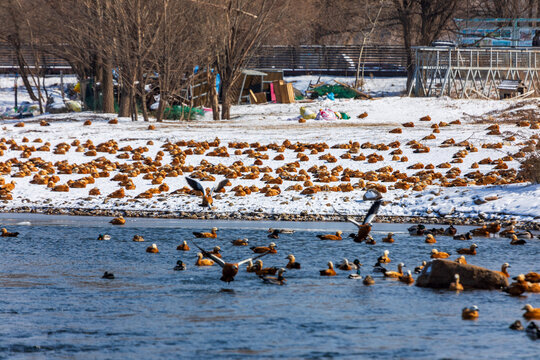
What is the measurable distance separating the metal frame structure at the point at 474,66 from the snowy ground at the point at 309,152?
336 centimetres

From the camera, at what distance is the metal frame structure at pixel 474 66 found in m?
35.9

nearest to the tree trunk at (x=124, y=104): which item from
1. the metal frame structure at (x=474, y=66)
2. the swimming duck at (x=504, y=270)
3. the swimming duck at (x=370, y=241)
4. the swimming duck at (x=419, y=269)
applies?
the metal frame structure at (x=474, y=66)

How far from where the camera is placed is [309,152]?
23.1 metres

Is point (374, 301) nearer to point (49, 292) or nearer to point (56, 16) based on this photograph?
point (49, 292)

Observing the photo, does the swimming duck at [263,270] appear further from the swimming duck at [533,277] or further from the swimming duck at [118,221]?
the swimming duck at [118,221]

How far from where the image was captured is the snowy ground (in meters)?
17.2

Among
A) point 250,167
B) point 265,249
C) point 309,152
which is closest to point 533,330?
point 265,249

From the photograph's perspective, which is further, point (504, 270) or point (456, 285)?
point (504, 270)

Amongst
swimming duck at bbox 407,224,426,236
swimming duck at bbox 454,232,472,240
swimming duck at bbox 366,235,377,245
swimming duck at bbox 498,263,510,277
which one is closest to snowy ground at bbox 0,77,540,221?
swimming duck at bbox 407,224,426,236

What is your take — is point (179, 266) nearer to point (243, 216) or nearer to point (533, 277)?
point (533, 277)

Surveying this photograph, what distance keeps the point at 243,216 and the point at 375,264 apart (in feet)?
18.4

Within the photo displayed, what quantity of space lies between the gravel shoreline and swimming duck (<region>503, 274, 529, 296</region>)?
219 inches

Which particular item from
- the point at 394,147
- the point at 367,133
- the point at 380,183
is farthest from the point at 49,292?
the point at 367,133

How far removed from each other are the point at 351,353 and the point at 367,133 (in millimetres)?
18421
